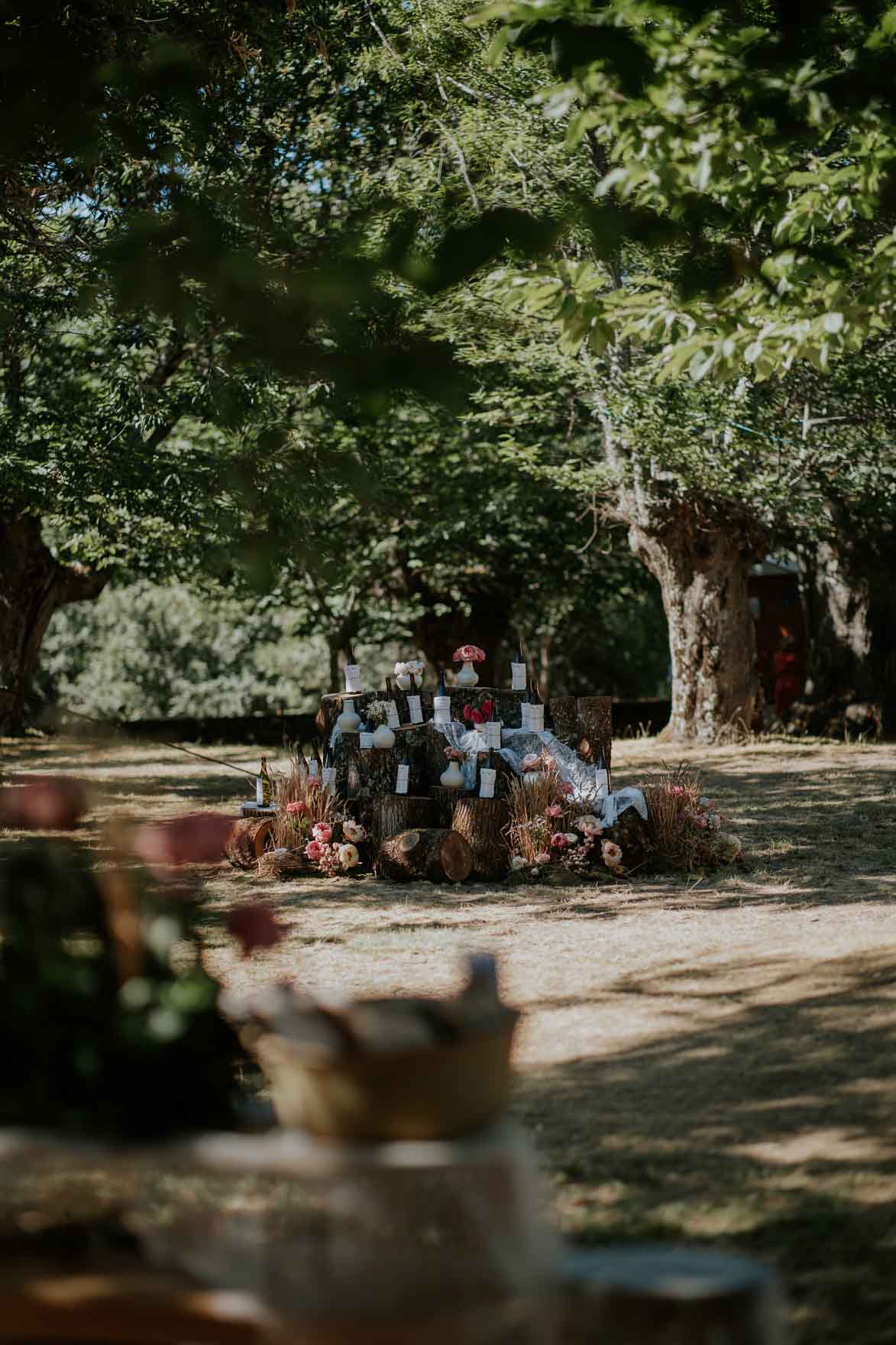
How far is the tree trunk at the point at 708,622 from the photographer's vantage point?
55.1 ft

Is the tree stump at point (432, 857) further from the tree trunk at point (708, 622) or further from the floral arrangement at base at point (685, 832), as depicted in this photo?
the tree trunk at point (708, 622)

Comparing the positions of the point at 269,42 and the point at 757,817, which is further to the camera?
the point at 757,817

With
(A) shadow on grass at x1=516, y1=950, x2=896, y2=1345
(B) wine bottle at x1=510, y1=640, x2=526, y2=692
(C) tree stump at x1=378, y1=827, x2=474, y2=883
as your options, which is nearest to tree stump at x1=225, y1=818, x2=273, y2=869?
(C) tree stump at x1=378, y1=827, x2=474, y2=883

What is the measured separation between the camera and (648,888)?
851 centimetres

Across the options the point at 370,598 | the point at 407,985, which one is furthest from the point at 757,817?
the point at 370,598

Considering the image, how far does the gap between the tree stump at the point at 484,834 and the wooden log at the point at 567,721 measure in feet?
3.21

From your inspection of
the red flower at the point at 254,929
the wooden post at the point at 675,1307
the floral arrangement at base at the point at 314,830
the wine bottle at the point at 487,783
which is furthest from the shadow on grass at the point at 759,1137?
the floral arrangement at base at the point at 314,830

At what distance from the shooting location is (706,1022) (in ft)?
17.5

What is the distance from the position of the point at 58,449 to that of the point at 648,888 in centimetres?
779

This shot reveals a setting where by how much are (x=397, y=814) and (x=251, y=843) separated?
3.80 ft

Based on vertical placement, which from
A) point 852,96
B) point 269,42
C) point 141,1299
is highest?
point 269,42

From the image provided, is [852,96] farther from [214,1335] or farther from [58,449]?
[58,449]

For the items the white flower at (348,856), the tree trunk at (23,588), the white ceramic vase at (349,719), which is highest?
the tree trunk at (23,588)

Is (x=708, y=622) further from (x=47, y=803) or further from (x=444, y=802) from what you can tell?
(x=47, y=803)
